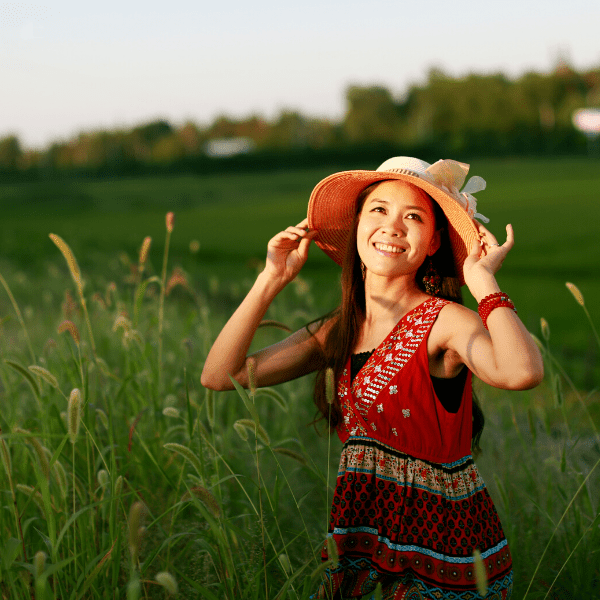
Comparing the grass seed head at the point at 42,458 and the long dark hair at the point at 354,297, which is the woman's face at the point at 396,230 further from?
the grass seed head at the point at 42,458

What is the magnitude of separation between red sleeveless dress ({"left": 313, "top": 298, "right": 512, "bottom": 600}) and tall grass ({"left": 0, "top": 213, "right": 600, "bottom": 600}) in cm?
13

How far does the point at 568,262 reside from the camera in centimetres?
1255

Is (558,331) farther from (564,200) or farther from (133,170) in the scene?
(133,170)

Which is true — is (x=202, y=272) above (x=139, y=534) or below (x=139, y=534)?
below

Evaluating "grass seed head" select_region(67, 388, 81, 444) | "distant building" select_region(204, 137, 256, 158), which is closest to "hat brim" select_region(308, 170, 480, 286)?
"grass seed head" select_region(67, 388, 81, 444)

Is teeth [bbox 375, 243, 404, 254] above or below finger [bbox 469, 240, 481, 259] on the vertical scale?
above

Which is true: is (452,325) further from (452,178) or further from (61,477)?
(61,477)

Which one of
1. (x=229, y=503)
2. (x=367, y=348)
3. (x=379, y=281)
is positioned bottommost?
(x=229, y=503)

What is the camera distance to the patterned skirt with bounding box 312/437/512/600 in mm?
1910

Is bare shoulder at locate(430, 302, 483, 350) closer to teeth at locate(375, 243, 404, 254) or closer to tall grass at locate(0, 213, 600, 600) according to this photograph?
teeth at locate(375, 243, 404, 254)

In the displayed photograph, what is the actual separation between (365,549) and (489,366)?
2.03 feet

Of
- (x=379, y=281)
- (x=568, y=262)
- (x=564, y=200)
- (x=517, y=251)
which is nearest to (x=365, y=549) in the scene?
(x=379, y=281)

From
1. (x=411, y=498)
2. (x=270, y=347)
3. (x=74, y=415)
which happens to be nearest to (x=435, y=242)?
(x=270, y=347)

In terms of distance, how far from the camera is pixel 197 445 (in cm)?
233
